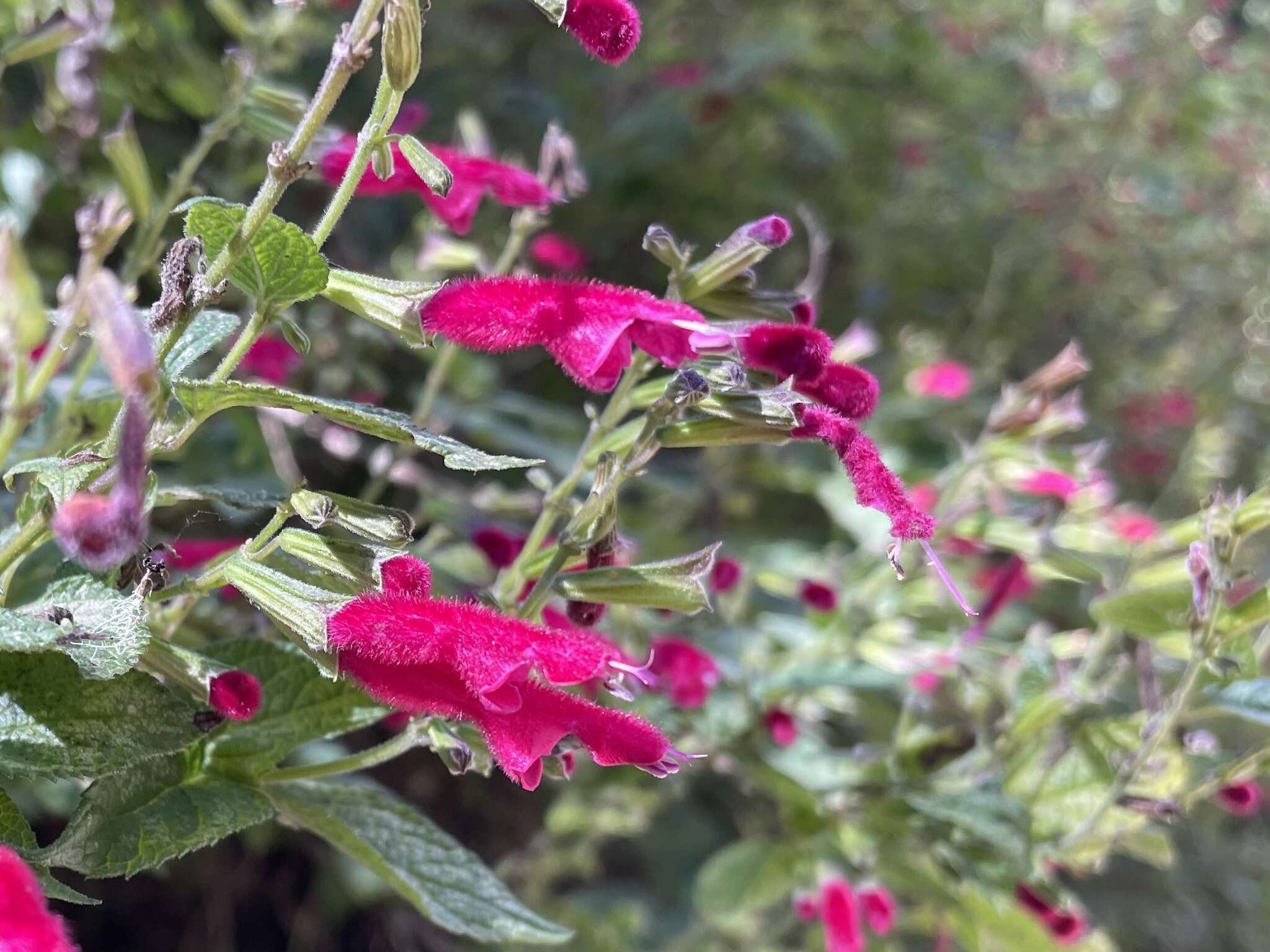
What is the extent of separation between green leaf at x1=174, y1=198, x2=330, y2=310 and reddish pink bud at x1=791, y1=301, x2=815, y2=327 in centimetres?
24

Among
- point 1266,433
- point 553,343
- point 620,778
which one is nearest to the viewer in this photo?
point 553,343

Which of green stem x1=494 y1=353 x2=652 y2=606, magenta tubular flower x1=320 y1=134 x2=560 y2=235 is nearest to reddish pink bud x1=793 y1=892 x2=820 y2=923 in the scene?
green stem x1=494 y1=353 x2=652 y2=606

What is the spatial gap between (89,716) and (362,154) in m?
0.26

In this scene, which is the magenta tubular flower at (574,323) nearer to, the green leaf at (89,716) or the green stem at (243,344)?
the green stem at (243,344)

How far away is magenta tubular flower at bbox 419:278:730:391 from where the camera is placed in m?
0.48

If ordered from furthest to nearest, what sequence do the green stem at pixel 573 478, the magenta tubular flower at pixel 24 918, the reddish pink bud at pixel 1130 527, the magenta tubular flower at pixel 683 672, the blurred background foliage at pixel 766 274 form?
the reddish pink bud at pixel 1130 527 < the blurred background foliage at pixel 766 274 < the magenta tubular flower at pixel 683 672 < the green stem at pixel 573 478 < the magenta tubular flower at pixel 24 918

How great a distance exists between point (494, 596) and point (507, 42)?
1616 millimetres

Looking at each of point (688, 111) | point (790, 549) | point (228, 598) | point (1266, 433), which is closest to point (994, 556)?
point (790, 549)

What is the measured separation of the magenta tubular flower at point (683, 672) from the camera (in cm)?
87

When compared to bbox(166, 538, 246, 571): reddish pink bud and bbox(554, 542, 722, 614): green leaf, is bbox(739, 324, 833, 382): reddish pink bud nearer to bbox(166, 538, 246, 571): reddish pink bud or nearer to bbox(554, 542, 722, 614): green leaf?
bbox(554, 542, 722, 614): green leaf

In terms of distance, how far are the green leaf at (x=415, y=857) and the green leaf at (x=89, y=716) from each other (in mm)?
98

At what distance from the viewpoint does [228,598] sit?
0.77m

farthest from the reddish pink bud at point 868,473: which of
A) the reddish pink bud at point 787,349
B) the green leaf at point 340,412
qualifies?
the green leaf at point 340,412

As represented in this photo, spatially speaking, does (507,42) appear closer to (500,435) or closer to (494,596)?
(500,435)
